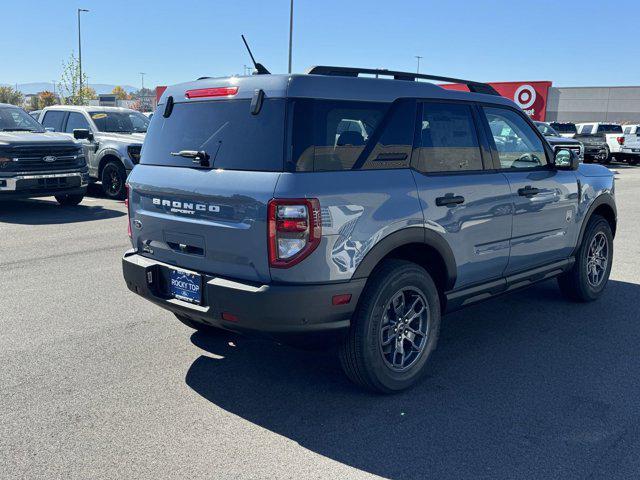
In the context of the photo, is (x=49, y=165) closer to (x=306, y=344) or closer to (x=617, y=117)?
(x=306, y=344)

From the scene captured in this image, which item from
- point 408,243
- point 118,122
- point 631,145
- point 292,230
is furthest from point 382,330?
point 631,145

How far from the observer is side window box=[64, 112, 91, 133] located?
13420mm

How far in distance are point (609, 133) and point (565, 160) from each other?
25.3m

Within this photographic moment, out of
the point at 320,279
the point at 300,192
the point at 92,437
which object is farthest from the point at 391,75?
the point at 92,437

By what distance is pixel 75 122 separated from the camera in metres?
13.5

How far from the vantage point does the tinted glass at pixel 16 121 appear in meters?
11.5

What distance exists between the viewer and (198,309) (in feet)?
11.9

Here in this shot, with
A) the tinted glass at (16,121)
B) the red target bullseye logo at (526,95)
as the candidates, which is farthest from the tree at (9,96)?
the tinted glass at (16,121)

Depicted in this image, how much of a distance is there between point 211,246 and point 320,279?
0.69 meters

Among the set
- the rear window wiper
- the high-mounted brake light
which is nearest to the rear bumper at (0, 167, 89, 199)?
the high-mounted brake light

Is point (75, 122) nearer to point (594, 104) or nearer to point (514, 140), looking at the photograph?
point (514, 140)

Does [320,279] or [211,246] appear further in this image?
[211,246]

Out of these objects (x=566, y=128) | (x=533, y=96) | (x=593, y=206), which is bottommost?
(x=593, y=206)

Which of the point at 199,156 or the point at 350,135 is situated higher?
the point at 350,135
